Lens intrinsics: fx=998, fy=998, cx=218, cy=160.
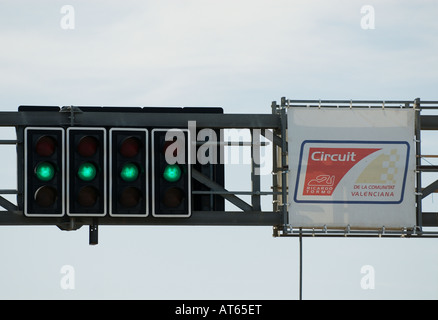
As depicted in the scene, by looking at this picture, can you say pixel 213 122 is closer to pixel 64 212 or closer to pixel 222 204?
pixel 222 204

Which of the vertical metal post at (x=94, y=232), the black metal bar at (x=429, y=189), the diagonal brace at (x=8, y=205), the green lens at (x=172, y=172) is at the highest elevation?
the green lens at (x=172, y=172)

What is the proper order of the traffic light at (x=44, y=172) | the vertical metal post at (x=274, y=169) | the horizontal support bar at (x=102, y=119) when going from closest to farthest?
the traffic light at (x=44, y=172), the horizontal support bar at (x=102, y=119), the vertical metal post at (x=274, y=169)

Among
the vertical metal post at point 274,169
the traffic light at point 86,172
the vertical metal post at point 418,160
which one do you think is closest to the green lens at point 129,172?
the traffic light at point 86,172

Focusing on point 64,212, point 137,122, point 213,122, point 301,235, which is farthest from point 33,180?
point 301,235

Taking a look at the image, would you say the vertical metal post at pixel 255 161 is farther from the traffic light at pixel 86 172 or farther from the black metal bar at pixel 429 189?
the black metal bar at pixel 429 189

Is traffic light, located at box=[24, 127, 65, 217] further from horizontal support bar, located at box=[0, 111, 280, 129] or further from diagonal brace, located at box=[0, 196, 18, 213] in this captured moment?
diagonal brace, located at box=[0, 196, 18, 213]

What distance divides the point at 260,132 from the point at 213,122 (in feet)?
3.32

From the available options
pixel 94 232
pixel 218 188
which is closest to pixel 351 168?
pixel 218 188

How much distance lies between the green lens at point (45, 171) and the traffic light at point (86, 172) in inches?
13.6

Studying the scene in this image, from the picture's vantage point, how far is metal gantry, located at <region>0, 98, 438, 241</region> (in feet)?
63.8

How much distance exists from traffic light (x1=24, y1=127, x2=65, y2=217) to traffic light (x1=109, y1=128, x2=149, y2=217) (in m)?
0.95

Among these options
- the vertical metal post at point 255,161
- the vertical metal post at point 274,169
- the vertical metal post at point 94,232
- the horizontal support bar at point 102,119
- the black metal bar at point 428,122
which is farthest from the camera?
the black metal bar at point 428,122

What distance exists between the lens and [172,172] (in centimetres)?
1870

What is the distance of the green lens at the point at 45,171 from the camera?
61.2ft
